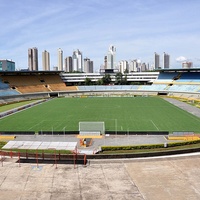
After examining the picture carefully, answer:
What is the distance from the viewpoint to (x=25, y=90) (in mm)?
80562

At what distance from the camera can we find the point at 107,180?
55.7ft

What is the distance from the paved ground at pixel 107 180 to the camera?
1488 cm

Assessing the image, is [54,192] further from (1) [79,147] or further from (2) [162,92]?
(2) [162,92]

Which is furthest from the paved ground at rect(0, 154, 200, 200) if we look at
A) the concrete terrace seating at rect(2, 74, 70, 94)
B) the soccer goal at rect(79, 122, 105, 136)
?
the concrete terrace seating at rect(2, 74, 70, 94)

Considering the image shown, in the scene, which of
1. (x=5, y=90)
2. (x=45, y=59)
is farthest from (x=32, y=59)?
(x=5, y=90)

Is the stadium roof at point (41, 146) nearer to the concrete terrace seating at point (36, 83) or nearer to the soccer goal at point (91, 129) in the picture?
the soccer goal at point (91, 129)


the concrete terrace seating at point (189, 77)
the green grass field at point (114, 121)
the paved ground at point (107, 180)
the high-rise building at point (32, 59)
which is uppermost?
the high-rise building at point (32, 59)

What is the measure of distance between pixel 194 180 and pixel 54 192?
9.04 m

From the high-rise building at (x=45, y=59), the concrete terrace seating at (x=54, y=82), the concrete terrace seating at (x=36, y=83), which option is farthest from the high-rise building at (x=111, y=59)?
the concrete terrace seating at (x=54, y=82)

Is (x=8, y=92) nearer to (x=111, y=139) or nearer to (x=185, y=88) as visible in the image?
(x=185, y=88)

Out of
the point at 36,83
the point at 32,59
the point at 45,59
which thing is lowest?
the point at 36,83

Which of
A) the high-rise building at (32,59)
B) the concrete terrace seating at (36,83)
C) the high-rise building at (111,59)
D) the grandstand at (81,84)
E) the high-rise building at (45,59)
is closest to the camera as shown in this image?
the grandstand at (81,84)

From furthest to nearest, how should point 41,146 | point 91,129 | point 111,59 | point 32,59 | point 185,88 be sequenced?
point 111,59
point 32,59
point 185,88
point 91,129
point 41,146

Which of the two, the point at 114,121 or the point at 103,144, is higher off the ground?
the point at 114,121
